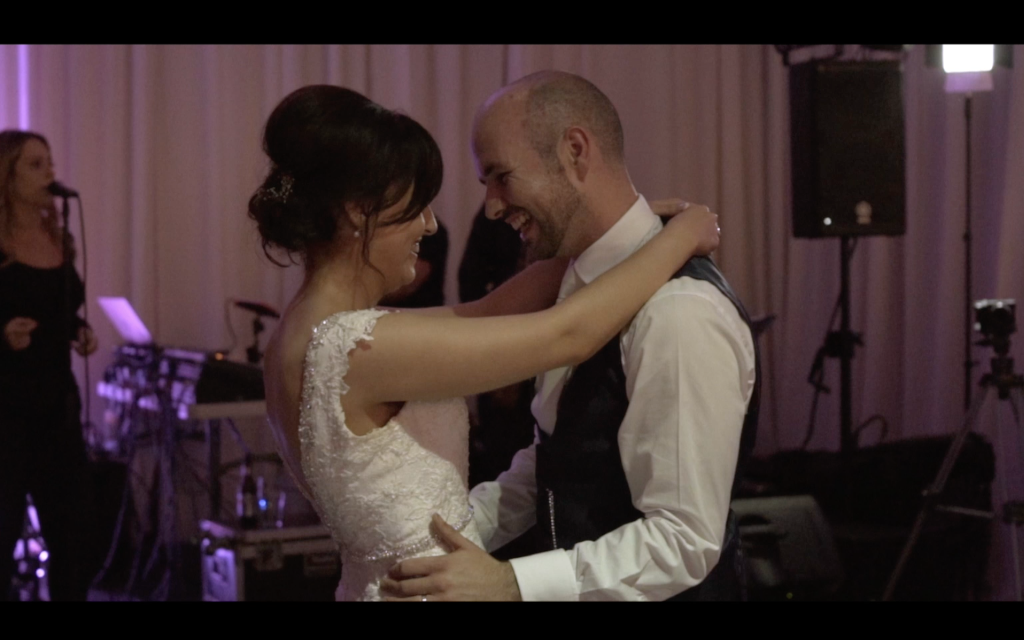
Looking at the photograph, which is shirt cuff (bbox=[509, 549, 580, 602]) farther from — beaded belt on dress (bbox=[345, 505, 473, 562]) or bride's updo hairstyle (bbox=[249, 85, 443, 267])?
bride's updo hairstyle (bbox=[249, 85, 443, 267])

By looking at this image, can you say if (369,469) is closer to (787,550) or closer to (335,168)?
(335,168)

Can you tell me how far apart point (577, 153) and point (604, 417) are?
45cm

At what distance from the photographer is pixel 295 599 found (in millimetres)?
4012

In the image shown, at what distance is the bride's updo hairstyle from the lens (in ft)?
5.57

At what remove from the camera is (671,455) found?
1.62m

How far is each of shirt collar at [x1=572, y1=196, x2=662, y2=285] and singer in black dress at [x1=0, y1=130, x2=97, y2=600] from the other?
8.69 ft

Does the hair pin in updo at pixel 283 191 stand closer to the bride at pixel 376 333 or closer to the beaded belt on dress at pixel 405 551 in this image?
the bride at pixel 376 333

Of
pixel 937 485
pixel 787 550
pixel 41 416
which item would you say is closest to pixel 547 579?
pixel 787 550

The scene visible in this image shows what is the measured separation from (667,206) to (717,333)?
0.40 meters

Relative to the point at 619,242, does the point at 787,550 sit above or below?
below

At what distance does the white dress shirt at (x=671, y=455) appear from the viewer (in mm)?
1618

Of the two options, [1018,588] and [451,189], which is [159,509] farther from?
[1018,588]

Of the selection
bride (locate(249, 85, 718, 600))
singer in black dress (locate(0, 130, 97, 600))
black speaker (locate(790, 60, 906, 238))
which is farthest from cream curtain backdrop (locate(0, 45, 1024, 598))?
bride (locate(249, 85, 718, 600))
